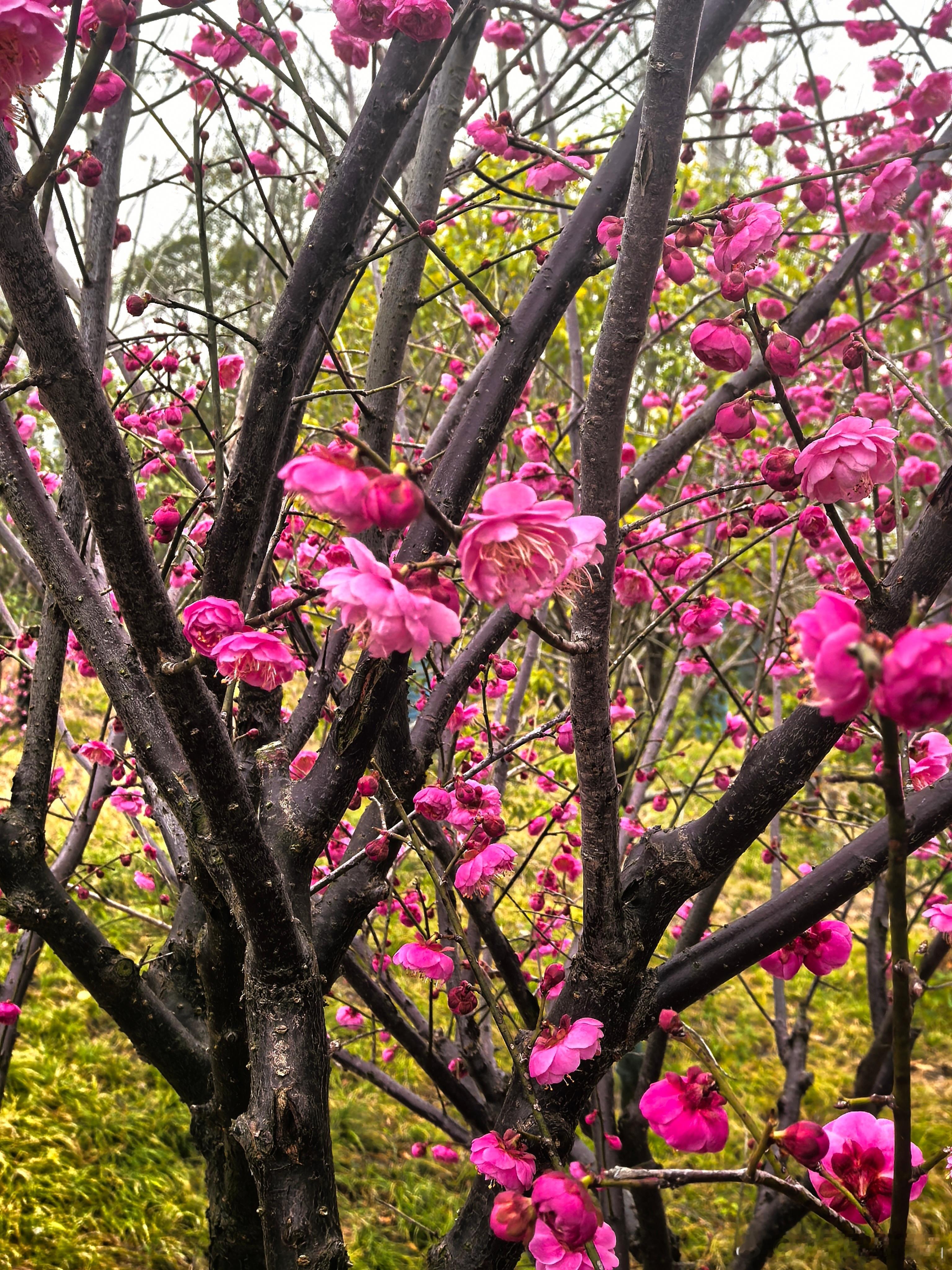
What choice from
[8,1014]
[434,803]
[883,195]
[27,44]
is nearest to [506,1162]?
[434,803]

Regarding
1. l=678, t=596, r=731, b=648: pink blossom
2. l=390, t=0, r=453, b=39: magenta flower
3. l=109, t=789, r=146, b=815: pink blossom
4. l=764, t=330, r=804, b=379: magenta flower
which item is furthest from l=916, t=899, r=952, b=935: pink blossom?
l=109, t=789, r=146, b=815: pink blossom

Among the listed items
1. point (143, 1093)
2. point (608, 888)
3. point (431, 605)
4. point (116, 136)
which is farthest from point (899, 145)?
point (143, 1093)

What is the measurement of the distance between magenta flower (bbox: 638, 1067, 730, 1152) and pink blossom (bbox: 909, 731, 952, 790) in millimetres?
A: 608

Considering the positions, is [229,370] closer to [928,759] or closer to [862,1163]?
[928,759]

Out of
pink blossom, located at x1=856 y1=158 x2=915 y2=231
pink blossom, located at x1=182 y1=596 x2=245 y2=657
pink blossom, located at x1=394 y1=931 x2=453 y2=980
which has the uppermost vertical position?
pink blossom, located at x1=856 y1=158 x2=915 y2=231

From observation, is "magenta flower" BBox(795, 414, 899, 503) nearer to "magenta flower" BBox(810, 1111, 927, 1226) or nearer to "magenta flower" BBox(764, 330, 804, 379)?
"magenta flower" BBox(764, 330, 804, 379)

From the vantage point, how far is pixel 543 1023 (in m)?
1.22

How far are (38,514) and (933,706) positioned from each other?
1276 mm

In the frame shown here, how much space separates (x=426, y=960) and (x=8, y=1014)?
3.99 ft

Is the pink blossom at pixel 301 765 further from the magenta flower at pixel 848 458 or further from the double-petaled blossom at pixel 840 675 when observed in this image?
the double-petaled blossom at pixel 840 675

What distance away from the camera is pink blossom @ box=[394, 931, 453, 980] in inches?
57.5

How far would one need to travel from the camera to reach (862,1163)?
0.89m

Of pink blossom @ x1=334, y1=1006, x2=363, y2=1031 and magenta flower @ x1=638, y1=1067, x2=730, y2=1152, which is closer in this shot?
magenta flower @ x1=638, y1=1067, x2=730, y2=1152

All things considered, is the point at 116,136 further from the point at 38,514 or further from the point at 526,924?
the point at 526,924
